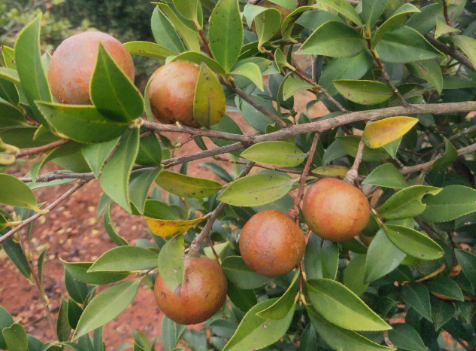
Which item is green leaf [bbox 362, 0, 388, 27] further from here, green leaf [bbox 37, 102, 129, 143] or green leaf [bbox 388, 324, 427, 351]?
green leaf [bbox 388, 324, 427, 351]

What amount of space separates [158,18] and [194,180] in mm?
384

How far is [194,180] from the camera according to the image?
29.5 inches

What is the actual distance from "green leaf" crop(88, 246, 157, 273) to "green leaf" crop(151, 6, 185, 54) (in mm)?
425

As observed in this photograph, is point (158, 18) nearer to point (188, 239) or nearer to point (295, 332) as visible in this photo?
point (188, 239)

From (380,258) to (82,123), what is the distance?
57 centimetres

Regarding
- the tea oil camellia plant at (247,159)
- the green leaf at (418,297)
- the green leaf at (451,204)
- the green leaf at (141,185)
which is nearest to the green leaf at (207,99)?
the tea oil camellia plant at (247,159)

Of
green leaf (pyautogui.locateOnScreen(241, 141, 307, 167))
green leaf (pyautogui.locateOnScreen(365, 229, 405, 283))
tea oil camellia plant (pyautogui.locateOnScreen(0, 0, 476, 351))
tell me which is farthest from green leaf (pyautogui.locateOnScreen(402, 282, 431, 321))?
green leaf (pyautogui.locateOnScreen(241, 141, 307, 167))

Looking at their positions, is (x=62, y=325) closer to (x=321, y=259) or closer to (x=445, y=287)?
(x=321, y=259)

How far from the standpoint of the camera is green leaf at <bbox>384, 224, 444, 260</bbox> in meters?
0.70

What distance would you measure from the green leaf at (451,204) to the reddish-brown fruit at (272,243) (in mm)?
310

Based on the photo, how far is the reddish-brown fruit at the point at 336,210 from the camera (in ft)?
2.22

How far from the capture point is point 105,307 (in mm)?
797

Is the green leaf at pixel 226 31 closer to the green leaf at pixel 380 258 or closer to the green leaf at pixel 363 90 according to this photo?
the green leaf at pixel 363 90

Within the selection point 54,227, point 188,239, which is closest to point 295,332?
point 188,239
